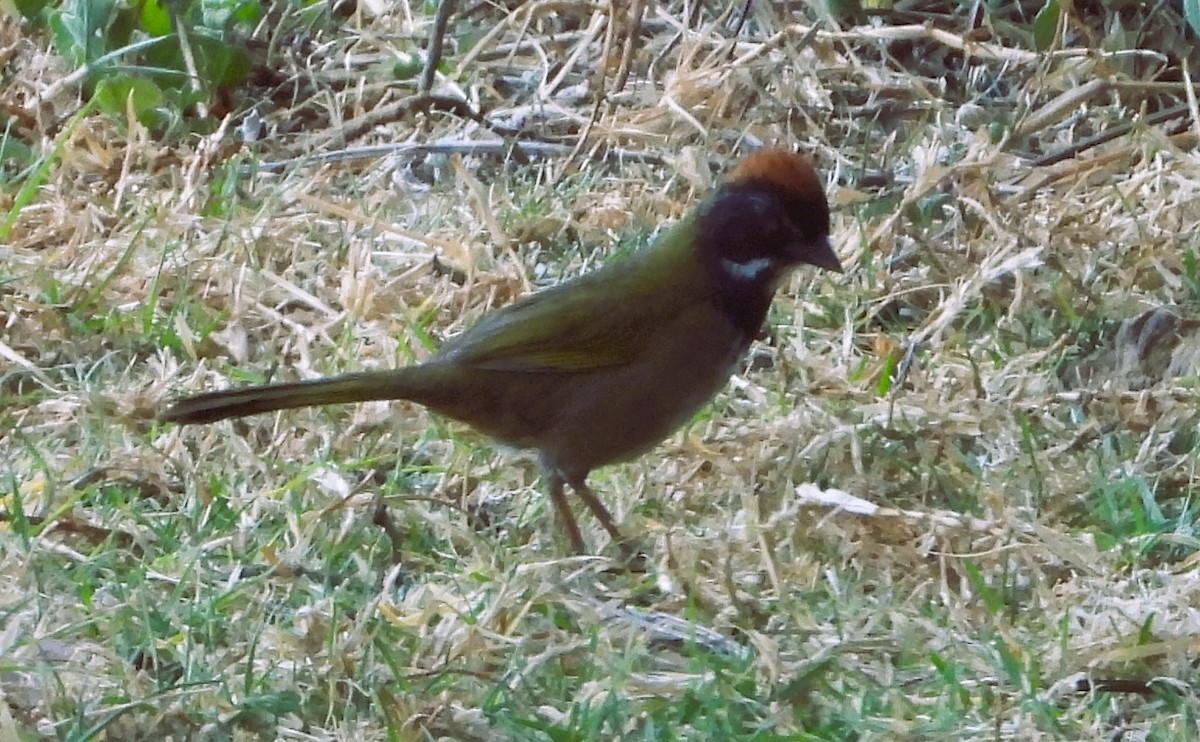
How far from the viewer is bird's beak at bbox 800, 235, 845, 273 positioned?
11.1 ft

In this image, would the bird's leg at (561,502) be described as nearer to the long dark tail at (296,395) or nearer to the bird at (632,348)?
the bird at (632,348)

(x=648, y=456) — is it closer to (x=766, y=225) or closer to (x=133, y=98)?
(x=766, y=225)

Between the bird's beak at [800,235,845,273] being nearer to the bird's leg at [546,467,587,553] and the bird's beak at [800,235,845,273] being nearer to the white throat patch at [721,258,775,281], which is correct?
the white throat patch at [721,258,775,281]

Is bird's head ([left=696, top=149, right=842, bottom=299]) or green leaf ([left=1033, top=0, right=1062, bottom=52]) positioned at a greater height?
bird's head ([left=696, top=149, right=842, bottom=299])

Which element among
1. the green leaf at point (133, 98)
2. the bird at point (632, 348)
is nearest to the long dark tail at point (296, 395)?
the bird at point (632, 348)

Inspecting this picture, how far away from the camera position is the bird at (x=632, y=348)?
335cm

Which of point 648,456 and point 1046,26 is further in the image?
point 1046,26

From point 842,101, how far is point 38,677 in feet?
11.2

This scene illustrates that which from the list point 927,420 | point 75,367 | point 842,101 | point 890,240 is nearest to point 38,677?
point 75,367

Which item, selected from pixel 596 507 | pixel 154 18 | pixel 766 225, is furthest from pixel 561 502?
pixel 154 18

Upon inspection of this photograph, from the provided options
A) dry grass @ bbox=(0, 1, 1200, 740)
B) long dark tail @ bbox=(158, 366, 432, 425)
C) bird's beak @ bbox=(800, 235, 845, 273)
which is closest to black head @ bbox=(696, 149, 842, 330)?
bird's beak @ bbox=(800, 235, 845, 273)

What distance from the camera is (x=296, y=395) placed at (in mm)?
3219

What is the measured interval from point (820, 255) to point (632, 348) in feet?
1.37

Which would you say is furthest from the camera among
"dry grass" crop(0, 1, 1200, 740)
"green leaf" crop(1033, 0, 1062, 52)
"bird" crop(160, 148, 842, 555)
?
"green leaf" crop(1033, 0, 1062, 52)
